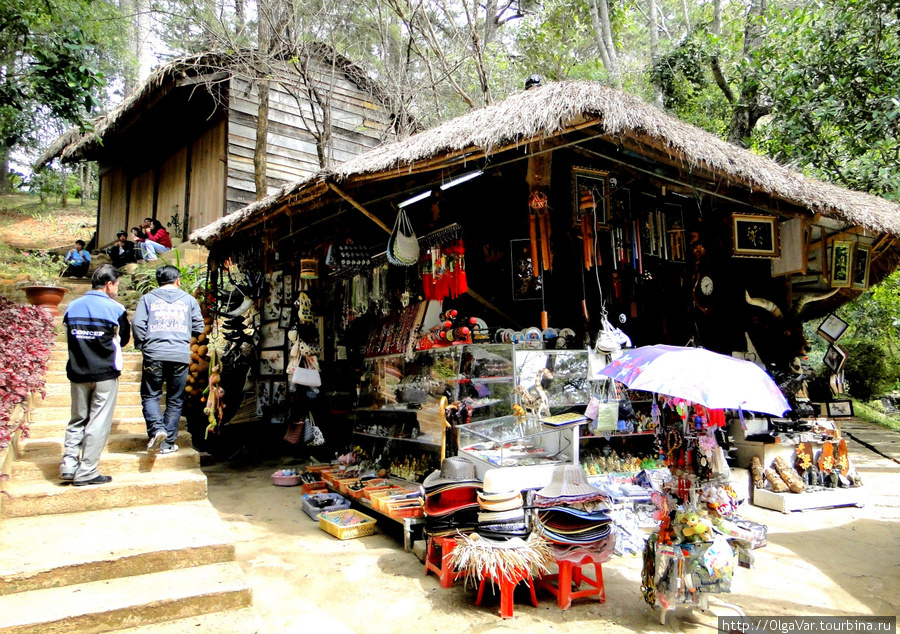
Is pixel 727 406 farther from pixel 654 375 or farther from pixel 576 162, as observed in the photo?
pixel 576 162

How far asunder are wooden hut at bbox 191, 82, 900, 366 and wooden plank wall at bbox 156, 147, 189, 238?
17.9 ft

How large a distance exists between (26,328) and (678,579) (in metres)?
7.02

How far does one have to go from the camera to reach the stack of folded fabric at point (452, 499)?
13.2 ft

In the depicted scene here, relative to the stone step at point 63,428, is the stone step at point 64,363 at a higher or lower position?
higher

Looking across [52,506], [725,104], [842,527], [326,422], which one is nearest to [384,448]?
[326,422]

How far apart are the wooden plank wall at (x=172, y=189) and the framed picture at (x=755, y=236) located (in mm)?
10674

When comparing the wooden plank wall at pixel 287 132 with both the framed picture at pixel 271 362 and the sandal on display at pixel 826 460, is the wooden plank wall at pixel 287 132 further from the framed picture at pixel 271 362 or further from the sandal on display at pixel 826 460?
the sandal on display at pixel 826 460

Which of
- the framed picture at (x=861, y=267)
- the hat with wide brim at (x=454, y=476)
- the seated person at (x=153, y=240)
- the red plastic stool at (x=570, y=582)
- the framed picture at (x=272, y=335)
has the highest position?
the seated person at (x=153, y=240)

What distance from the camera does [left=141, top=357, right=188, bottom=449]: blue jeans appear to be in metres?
4.87

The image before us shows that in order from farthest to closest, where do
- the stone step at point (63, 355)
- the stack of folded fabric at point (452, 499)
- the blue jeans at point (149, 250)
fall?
the blue jeans at point (149, 250)
the stone step at point (63, 355)
the stack of folded fabric at point (452, 499)

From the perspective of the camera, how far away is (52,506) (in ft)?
13.3

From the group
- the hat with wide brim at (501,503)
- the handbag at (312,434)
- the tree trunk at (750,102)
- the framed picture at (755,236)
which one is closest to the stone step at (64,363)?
the handbag at (312,434)

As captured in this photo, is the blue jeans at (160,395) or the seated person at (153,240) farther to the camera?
the seated person at (153,240)

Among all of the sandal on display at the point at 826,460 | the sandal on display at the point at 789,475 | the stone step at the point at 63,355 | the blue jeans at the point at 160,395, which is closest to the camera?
the blue jeans at the point at 160,395
